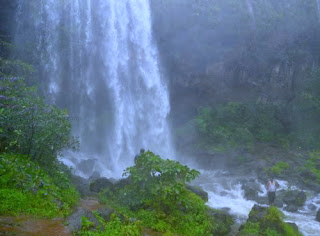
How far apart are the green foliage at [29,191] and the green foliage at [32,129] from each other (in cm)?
45

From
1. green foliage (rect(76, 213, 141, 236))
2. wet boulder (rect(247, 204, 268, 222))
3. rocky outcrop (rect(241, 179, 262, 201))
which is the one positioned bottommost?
green foliage (rect(76, 213, 141, 236))

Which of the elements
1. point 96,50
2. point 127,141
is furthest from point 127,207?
point 96,50

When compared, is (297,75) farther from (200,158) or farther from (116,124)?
(116,124)

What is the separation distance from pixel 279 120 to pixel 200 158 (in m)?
7.89

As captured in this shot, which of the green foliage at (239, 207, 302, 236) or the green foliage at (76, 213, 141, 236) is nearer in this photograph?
the green foliage at (76, 213, 141, 236)

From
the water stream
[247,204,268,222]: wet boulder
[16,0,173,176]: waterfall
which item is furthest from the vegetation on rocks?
[16,0,173,176]: waterfall

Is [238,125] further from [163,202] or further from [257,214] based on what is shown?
[163,202]

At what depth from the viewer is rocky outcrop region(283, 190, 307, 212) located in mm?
12805

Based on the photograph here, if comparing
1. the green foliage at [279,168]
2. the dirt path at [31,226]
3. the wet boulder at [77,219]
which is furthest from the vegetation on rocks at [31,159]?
the green foliage at [279,168]

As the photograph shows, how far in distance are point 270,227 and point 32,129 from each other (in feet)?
22.4

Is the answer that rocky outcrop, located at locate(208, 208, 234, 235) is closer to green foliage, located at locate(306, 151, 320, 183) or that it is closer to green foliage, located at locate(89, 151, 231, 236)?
green foliage, located at locate(89, 151, 231, 236)

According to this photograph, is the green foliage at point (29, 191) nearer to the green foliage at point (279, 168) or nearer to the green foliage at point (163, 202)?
the green foliage at point (163, 202)

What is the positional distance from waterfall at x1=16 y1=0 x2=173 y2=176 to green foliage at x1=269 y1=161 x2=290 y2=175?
7.66 m

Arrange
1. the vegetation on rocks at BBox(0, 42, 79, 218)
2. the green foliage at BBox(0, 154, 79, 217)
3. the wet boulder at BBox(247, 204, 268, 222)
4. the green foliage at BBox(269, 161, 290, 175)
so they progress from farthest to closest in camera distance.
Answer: the green foliage at BBox(269, 161, 290, 175), the wet boulder at BBox(247, 204, 268, 222), the vegetation on rocks at BBox(0, 42, 79, 218), the green foliage at BBox(0, 154, 79, 217)
